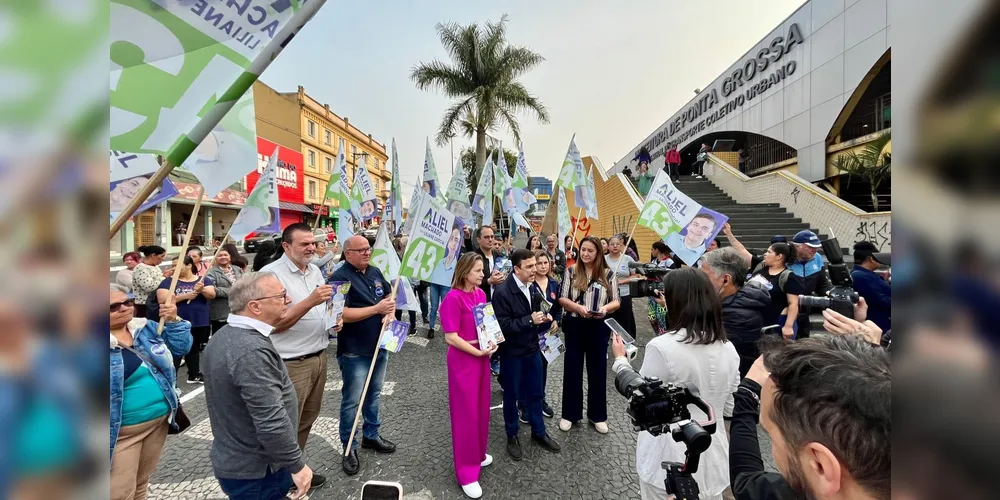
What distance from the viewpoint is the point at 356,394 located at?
3.46 m

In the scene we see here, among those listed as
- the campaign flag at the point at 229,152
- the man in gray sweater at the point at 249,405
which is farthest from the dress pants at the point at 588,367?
the campaign flag at the point at 229,152

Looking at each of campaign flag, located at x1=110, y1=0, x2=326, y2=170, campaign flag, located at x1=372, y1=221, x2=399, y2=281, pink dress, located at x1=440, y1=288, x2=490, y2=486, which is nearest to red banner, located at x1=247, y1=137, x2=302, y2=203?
campaign flag, located at x1=372, y1=221, x2=399, y2=281

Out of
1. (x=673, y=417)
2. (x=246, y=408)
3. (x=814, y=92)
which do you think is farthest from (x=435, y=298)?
(x=814, y=92)

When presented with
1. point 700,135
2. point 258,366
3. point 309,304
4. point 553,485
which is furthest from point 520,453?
point 700,135

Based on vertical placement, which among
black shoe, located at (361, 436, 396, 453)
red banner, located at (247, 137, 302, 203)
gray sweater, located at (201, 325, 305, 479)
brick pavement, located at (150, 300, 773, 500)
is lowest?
brick pavement, located at (150, 300, 773, 500)

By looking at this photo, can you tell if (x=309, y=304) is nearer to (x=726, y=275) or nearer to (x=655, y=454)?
(x=655, y=454)

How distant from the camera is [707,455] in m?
2.18

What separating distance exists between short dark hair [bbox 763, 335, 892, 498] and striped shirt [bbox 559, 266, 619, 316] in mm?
2607

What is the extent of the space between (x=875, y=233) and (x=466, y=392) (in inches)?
425

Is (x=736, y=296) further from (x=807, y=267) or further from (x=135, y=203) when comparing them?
(x=135, y=203)

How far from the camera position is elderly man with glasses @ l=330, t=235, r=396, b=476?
341cm

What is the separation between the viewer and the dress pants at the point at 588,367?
3906 millimetres

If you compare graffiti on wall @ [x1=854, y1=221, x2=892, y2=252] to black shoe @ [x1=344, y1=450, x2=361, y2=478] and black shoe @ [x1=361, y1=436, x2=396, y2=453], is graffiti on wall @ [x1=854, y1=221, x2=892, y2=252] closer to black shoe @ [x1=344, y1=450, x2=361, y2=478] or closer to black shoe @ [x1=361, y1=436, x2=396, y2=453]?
black shoe @ [x1=361, y1=436, x2=396, y2=453]

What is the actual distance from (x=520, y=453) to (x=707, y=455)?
168 cm
